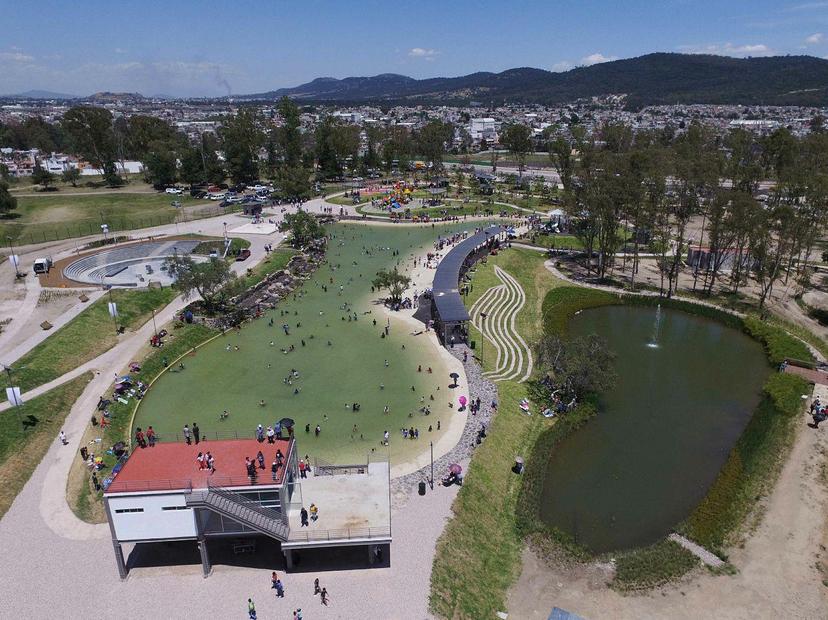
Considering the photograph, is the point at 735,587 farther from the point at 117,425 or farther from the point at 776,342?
the point at 117,425

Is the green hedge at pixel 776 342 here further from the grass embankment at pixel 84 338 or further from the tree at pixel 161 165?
the tree at pixel 161 165

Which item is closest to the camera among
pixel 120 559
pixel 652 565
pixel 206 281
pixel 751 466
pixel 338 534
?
pixel 120 559

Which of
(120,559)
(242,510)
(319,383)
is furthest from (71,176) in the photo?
(242,510)

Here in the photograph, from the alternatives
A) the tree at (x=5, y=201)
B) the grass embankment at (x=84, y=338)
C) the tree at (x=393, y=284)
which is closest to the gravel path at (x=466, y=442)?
the tree at (x=393, y=284)

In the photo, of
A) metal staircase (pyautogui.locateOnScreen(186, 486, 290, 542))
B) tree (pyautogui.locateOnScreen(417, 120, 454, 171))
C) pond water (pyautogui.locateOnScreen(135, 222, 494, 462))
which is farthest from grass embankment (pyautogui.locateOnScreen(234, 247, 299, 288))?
tree (pyautogui.locateOnScreen(417, 120, 454, 171))

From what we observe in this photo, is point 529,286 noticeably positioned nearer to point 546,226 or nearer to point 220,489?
point 546,226

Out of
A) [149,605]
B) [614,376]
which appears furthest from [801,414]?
[149,605]

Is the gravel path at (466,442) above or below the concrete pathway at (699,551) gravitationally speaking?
above
